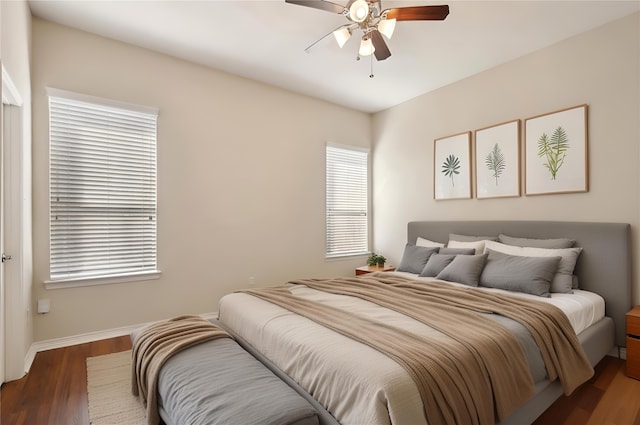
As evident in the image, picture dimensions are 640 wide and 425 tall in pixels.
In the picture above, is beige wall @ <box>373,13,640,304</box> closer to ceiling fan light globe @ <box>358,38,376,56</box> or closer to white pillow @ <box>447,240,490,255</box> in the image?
white pillow @ <box>447,240,490,255</box>

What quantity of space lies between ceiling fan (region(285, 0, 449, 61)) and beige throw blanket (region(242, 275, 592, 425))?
2.08m

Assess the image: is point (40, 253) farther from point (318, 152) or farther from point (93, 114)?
point (318, 152)

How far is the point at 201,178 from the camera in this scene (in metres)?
3.78

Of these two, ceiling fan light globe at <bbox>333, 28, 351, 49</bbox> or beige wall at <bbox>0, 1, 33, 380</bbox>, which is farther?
ceiling fan light globe at <bbox>333, 28, 351, 49</bbox>

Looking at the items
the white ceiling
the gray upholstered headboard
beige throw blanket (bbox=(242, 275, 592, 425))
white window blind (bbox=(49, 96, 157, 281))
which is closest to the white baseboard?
white window blind (bbox=(49, 96, 157, 281))

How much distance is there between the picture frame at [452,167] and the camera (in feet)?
13.3

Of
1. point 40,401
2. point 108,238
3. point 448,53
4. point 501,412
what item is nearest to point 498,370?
point 501,412

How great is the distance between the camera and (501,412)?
154 centimetres

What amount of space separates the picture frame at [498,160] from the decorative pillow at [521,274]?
3.25 ft

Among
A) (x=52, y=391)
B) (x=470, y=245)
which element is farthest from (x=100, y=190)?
(x=470, y=245)

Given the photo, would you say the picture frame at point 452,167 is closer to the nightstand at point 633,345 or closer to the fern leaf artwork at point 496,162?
the fern leaf artwork at point 496,162

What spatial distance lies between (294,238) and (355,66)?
2.36 metres

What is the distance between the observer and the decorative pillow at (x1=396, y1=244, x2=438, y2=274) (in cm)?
373

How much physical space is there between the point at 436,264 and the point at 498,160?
146 cm
